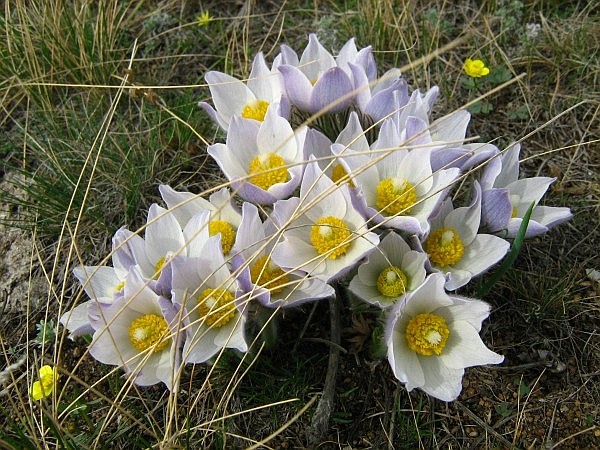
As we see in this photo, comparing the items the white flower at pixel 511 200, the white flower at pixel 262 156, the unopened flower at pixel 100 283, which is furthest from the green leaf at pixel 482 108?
the unopened flower at pixel 100 283

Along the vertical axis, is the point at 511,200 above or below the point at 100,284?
below

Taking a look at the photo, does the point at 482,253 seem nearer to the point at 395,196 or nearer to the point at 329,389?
the point at 395,196

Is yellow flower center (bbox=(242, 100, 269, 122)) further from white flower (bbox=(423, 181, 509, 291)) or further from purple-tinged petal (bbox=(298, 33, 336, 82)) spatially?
white flower (bbox=(423, 181, 509, 291))

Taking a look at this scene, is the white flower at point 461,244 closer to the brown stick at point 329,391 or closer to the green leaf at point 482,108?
the brown stick at point 329,391

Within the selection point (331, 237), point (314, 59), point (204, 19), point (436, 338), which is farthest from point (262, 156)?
point (204, 19)

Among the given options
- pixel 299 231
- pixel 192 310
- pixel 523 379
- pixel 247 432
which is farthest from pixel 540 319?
pixel 192 310
